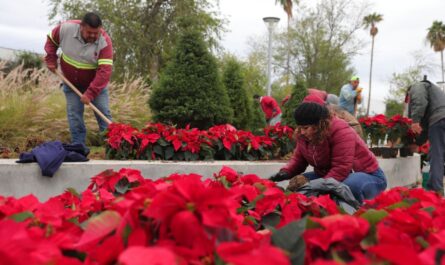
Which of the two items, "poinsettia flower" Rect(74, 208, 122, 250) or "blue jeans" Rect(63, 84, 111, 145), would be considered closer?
"poinsettia flower" Rect(74, 208, 122, 250)

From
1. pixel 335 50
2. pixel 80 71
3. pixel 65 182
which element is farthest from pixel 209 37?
pixel 65 182

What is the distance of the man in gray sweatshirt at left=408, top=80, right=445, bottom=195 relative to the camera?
605 centimetres

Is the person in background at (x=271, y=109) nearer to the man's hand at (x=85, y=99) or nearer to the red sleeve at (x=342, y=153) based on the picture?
the man's hand at (x=85, y=99)

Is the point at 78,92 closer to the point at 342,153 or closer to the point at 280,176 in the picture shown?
the point at 280,176

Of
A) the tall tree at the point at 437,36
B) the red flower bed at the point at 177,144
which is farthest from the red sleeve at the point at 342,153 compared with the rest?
the tall tree at the point at 437,36

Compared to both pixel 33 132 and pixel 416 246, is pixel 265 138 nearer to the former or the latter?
pixel 33 132

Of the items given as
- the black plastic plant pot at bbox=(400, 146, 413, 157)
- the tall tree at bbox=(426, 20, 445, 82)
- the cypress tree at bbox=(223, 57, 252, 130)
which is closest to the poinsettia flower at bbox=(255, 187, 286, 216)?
the black plastic plant pot at bbox=(400, 146, 413, 157)

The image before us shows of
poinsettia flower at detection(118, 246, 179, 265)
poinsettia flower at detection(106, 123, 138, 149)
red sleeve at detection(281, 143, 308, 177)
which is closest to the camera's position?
poinsettia flower at detection(118, 246, 179, 265)

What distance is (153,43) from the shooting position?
2041 centimetres

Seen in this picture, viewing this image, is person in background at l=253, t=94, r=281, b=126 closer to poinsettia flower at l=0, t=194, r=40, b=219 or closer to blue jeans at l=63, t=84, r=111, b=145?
blue jeans at l=63, t=84, r=111, b=145

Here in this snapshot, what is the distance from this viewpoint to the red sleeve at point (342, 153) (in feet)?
12.2

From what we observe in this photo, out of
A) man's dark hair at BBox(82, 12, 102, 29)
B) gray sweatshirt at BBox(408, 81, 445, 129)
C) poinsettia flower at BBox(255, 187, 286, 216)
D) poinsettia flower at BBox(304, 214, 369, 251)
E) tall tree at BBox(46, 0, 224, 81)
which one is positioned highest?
tall tree at BBox(46, 0, 224, 81)

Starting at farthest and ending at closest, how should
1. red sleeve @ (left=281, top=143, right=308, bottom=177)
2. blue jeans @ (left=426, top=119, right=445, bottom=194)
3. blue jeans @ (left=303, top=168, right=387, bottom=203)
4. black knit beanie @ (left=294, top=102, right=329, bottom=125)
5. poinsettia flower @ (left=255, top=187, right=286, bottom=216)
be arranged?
blue jeans @ (left=426, top=119, right=445, bottom=194), red sleeve @ (left=281, top=143, right=308, bottom=177), blue jeans @ (left=303, top=168, right=387, bottom=203), black knit beanie @ (left=294, top=102, right=329, bottom=125), poinsettia flower @ (left=255, top=187, right=286, bottom=216)

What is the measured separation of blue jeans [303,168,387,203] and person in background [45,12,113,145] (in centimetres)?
313
